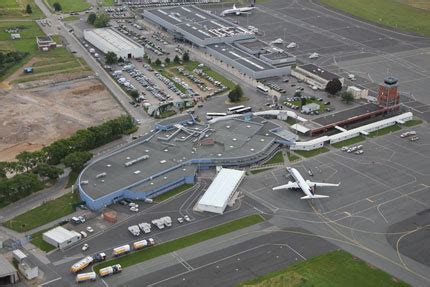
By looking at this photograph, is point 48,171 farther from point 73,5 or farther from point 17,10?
point 73,5

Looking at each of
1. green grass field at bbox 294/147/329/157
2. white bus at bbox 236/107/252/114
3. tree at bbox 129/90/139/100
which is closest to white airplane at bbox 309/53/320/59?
white bus at bbox 236/107/252/114

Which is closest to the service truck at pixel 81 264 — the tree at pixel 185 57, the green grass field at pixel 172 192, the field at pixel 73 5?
the green grass field at pixel 172 192

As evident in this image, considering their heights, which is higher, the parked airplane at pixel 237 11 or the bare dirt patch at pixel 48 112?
the parked airplane at pixel 237 11

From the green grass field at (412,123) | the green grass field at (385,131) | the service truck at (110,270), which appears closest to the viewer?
the service truck at (110,270)

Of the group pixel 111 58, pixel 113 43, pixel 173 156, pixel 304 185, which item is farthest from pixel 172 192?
pixel 113 43

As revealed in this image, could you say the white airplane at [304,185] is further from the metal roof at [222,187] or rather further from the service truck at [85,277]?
the service truck at [85,277]

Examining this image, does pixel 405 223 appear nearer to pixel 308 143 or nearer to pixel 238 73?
pixel 308 143

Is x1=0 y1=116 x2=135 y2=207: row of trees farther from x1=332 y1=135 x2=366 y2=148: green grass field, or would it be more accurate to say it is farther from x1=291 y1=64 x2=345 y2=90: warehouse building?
x1=291 y1=64 x2=345 y2=90: warehouse building

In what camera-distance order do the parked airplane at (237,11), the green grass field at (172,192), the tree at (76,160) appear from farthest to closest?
the parked airplane at (237,11)
the tree at (76,160)
the green grass field at (172,192)
